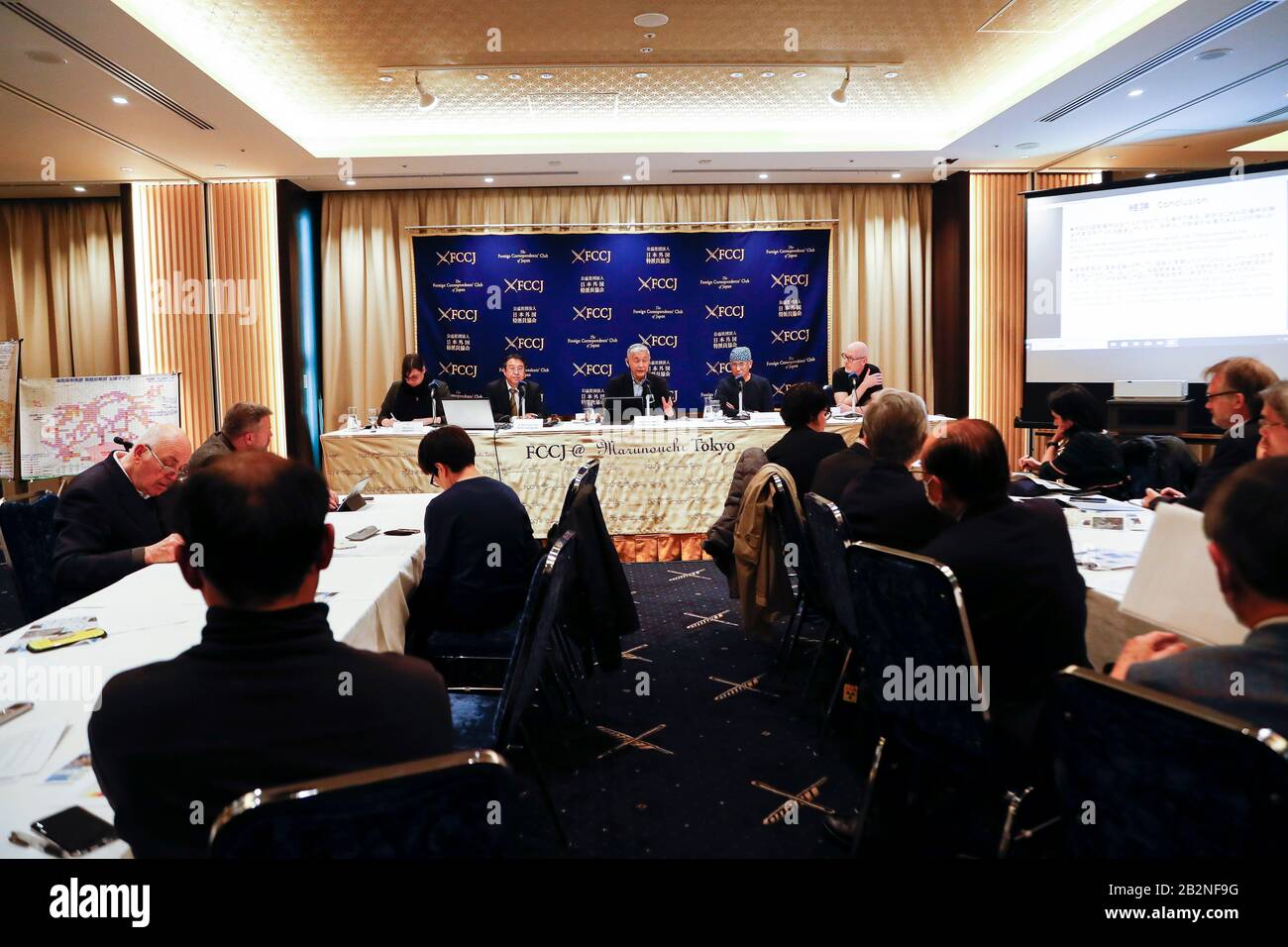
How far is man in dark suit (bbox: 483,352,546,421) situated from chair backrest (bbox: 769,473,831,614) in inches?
138

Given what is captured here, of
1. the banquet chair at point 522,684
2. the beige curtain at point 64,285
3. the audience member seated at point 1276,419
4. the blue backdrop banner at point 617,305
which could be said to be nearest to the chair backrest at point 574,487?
the banquet chair at point 522,684

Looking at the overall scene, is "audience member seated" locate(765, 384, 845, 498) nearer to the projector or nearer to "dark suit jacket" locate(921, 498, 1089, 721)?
"dark suit jacket" locate(921, 498, 1089, 721)

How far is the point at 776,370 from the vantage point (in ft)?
26.6

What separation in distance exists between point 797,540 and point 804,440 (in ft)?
2.47

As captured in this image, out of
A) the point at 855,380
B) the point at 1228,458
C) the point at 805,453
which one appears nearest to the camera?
the point at 1228,458

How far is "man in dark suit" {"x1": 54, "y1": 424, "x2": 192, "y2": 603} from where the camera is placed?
8.84ft

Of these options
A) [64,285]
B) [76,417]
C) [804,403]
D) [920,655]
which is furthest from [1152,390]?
[64,285]

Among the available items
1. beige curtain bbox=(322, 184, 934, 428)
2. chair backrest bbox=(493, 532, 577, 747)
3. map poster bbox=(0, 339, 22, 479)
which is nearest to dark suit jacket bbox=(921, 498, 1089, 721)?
chair backrest bbox=(493, 532, 577, 747)

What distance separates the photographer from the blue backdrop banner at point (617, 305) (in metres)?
7.93

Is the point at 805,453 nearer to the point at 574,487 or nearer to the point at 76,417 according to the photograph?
the point at 574,487

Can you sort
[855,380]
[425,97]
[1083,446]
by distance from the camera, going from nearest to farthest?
[1083,446]
[425,97]
[855,380]

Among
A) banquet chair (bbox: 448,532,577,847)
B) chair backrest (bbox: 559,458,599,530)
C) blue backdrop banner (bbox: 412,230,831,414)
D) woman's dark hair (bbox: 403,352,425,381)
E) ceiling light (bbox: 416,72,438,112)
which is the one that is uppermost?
ceiling light (bbox: 416,72,438,112)

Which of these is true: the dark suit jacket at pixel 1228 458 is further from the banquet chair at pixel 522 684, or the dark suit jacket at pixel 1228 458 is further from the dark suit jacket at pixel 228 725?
the dark suit jacket at pixel 228 725

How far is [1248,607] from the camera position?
4.05ft
